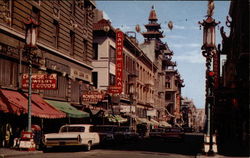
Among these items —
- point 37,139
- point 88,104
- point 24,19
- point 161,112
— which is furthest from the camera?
point 161,112

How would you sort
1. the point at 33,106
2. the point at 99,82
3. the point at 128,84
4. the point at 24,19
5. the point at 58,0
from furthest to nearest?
1. the point at 128,84
2. the point at 99,82
3. the point at 58,0
4. the point at 24,19
5. the point at 33,106

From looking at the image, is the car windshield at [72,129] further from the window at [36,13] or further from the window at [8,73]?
the window at [36,13]

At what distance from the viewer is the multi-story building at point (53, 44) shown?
26.1m

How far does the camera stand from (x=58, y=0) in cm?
3444

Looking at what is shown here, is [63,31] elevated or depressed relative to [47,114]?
elevated

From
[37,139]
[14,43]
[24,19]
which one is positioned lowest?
[37,139]

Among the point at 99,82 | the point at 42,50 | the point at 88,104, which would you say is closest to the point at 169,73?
the point at 99,82

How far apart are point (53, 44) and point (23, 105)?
9.41 m

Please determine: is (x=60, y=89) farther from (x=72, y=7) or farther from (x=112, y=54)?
(x=112, y=54)

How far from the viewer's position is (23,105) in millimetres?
25031

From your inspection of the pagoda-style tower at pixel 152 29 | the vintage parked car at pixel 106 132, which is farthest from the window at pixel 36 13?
the pagoda-style tower at pixel 152 29

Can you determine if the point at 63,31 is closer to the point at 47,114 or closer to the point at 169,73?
the point at 47,114

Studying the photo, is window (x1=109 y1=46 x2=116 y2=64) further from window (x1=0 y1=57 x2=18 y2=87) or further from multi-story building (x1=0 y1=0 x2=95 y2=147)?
window (x1=0 y1=57 x2=18 y2=87)

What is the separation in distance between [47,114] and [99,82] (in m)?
22.8
